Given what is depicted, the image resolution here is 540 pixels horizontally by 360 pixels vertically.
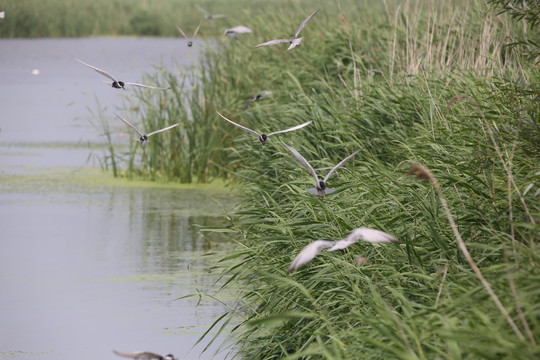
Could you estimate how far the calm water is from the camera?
554 centimetres

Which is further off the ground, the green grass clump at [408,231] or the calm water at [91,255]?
the green grass clump at [408,231]

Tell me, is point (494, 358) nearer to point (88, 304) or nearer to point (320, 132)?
point (88, 304)

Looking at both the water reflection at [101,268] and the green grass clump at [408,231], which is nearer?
the green grass clump at [408,231]

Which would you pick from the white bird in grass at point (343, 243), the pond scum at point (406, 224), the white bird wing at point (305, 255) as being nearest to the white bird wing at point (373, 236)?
the white bird in grass at point (343, 243)

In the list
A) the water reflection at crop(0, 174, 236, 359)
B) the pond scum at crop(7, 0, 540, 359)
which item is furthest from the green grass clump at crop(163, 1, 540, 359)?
the water reflection at crop(0, 174, 236, 359)

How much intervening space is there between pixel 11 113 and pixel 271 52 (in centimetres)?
636

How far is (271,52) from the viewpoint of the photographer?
38.3ft

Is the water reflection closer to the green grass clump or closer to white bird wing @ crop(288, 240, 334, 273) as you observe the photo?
the green grass clump

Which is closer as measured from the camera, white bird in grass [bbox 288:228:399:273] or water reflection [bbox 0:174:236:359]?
white bird in grass [bbox 288:228:399:273]

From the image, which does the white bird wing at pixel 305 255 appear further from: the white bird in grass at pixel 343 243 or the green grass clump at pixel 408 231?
the green grass clump at pixel 408 231

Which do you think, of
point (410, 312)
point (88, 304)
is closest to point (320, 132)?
point (88, 304)

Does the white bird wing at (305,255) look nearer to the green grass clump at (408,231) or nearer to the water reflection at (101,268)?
the green grass clump at (408,231)

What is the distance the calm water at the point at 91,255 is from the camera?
554 cm

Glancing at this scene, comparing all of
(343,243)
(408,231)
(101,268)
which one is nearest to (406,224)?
(408,231)
